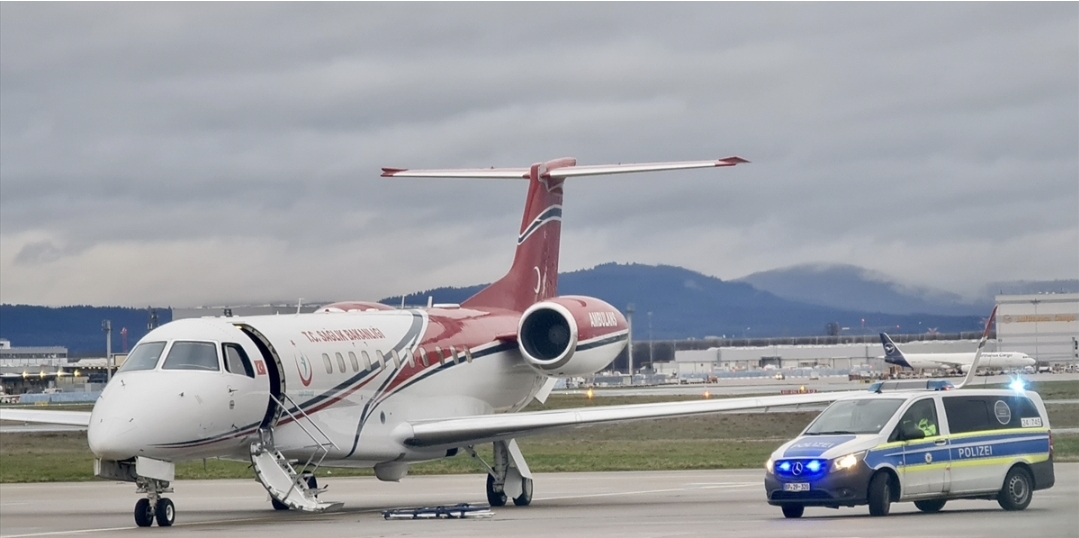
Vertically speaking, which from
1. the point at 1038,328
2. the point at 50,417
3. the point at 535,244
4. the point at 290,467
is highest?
the point at 535,244

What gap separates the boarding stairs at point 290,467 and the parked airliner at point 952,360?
91.8m

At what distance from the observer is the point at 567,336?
1209 inches

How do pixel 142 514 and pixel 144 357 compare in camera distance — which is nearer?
pixel 142 514

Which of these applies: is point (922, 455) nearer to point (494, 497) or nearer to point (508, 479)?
point (508, 479)

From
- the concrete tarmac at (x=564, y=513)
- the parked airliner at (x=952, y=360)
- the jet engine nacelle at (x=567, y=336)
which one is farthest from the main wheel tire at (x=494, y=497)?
the parked airliner at (x=952, y=360)

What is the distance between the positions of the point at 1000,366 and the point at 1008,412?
105593 millimetres

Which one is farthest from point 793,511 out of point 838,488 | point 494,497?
point 494,497

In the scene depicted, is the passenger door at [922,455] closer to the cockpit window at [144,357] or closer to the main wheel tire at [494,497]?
the main wheel tire at [494,497]

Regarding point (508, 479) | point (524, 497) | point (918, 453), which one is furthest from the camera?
point (508, 479)

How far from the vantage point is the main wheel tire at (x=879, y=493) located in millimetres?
22312

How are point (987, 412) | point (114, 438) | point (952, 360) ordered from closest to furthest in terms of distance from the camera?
point (114, 438), point (987, 412), point (952, 360)

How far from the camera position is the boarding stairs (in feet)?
81.6

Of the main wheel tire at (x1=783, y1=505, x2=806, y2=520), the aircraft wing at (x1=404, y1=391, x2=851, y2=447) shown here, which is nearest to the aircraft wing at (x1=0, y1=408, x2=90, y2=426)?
the aircraft wing at (x1=404, y1=391, x2=851, y2=447)

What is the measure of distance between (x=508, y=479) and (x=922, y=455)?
9.42 m
